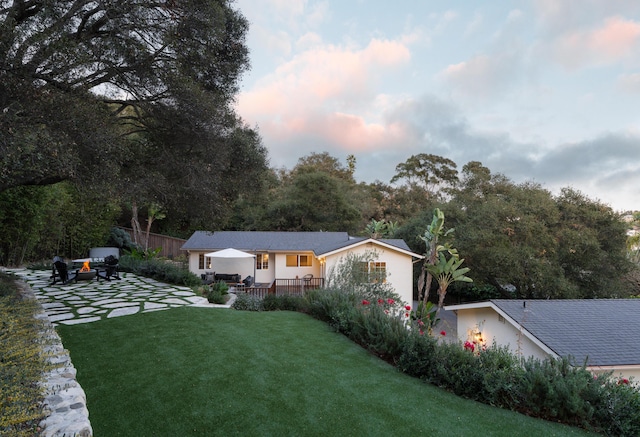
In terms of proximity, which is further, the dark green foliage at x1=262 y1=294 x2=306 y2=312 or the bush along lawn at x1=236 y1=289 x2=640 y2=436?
the dark green foliage at x1=262 y1=294 x2=306 y2=312

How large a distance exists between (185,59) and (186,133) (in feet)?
5.31

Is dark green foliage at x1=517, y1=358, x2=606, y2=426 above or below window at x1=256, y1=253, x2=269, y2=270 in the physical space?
below

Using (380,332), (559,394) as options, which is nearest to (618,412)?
(559,394)

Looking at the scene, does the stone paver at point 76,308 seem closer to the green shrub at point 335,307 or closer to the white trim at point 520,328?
the green shrub at point 335,307

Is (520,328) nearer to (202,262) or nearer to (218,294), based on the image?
(218,294)

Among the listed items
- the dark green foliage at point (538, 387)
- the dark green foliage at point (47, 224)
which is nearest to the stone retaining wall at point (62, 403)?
the dark green foliage at point (538, 387)

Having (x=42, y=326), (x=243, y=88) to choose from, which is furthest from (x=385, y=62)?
(x=42, y=326)

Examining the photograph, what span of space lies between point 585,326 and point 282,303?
31.1 feet

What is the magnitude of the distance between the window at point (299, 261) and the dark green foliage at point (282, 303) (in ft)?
34.6

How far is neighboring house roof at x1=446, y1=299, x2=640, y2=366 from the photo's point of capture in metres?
8.80

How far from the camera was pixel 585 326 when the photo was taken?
10.1 meters

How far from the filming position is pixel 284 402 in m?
4.34

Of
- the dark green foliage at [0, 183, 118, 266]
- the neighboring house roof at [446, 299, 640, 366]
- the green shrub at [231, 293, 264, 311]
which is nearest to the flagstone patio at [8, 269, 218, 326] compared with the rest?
the green shrub at [231, 293, 264, 311]

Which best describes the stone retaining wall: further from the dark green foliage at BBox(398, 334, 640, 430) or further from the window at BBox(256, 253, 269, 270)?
the window at BBox(256, 253, 269, 270)
